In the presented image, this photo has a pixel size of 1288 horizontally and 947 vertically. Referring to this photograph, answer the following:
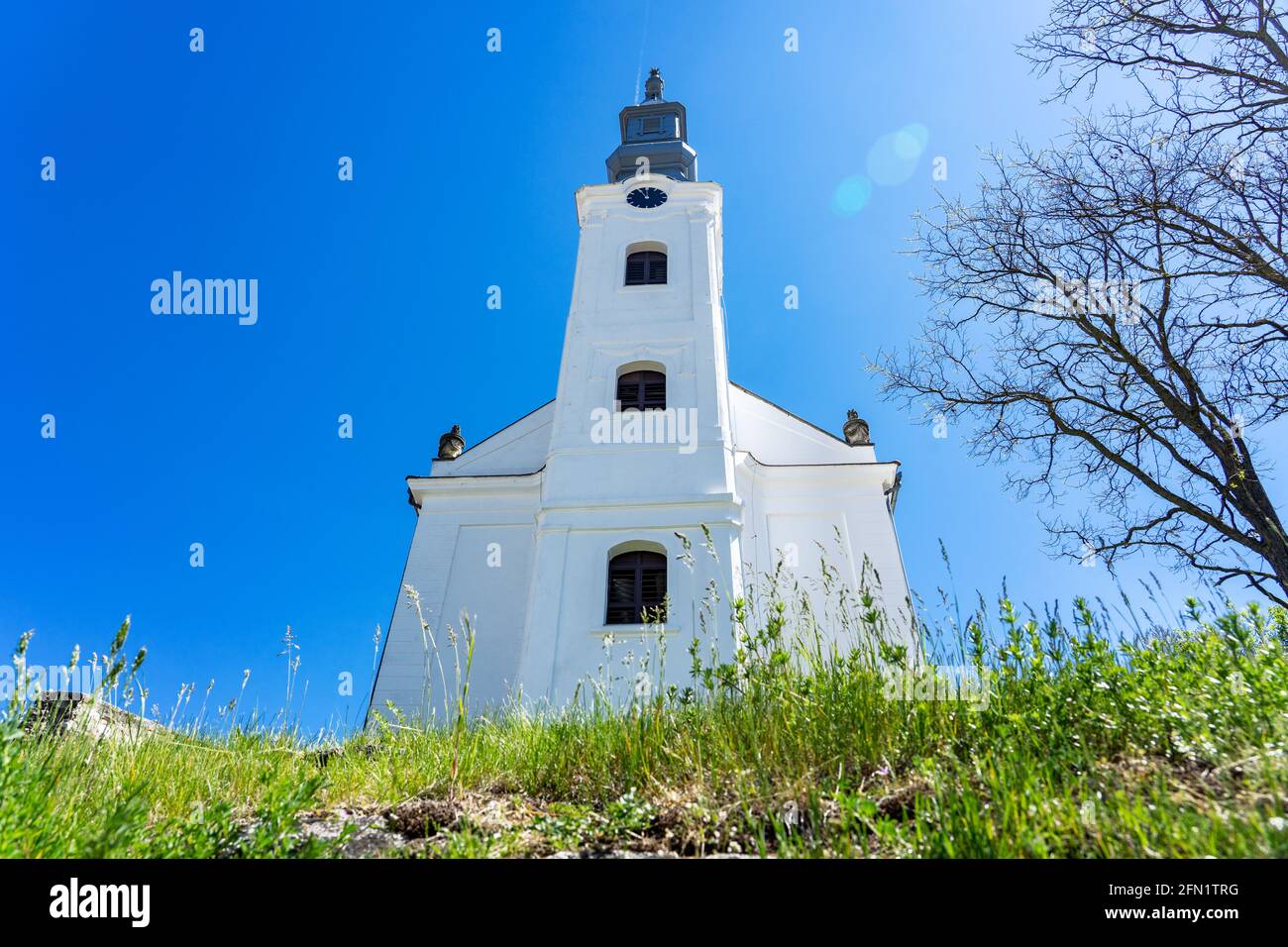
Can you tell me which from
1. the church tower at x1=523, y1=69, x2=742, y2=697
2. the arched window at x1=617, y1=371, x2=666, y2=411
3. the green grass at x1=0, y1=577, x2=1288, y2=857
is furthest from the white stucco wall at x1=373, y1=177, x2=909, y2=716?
the green grass at x1=0, y1=577, x2=1288, y2=857

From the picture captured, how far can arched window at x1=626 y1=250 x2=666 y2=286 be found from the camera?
697 inches

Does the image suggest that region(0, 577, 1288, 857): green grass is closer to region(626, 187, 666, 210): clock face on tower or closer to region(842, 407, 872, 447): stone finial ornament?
region(842, 407, 872, 447): stone finial ornament

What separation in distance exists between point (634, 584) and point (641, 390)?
4.57 metres

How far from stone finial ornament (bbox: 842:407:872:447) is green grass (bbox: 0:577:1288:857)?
39.7ft

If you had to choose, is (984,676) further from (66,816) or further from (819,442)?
(819,442)

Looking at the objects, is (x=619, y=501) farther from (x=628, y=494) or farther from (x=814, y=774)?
(x=814, y=774)

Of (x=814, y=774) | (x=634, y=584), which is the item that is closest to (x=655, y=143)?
(x=634, y=584)

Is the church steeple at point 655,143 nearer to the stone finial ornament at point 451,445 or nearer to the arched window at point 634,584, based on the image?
the stone finial ornament at point 451,445

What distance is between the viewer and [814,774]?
12.0 feet

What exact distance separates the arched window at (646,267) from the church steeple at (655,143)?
6.78 meters

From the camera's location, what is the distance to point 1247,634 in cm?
396

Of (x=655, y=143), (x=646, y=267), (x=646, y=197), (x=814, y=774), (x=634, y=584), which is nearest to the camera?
(x=814, y=774)

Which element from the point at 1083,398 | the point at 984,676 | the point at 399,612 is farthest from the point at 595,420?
the point at 984,676
